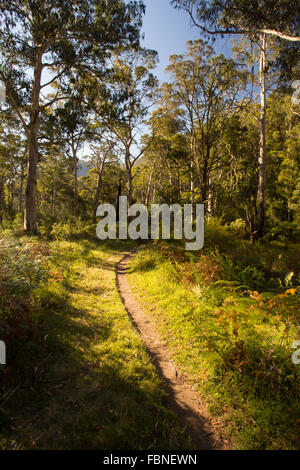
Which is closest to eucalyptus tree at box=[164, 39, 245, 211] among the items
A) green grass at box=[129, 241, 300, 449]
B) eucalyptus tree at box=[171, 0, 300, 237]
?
eucalyptus tree at box=[171, 0, 300, 237]

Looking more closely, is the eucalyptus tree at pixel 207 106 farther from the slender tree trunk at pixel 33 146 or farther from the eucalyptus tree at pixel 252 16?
the slender tree trunk at pixel 33 146

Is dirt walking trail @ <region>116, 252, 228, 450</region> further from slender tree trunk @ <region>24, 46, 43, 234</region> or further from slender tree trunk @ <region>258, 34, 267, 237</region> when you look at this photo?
slender tree trunk @ <region>258, 34, 267, 237</region>

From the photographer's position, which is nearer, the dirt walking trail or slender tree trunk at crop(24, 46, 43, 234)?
the dirt walking trail

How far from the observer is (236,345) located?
346cm

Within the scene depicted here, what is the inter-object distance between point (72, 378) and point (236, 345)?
2.49m

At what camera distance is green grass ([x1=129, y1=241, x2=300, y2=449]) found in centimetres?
257

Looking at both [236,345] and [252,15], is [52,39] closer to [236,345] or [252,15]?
[252,15]

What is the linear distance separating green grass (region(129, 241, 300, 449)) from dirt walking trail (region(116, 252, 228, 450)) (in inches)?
5.3

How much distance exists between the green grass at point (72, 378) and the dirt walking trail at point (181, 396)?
19 centimetres

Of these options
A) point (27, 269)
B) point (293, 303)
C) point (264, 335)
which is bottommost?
point (264, 335)
